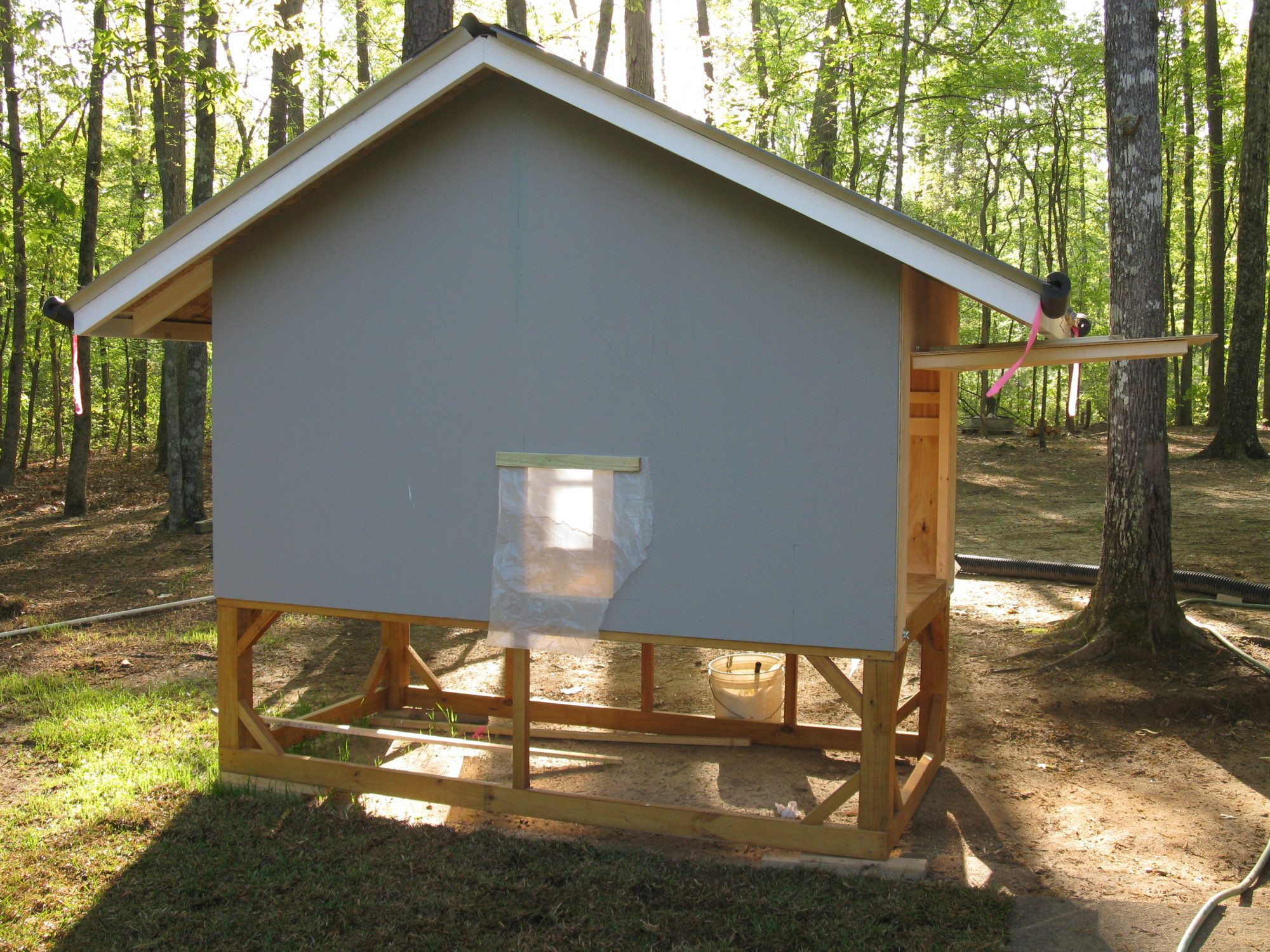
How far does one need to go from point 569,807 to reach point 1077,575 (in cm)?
681

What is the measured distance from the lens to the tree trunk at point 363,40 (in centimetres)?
1644

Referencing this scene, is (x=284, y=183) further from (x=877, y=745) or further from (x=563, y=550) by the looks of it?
(x=877, y=745)

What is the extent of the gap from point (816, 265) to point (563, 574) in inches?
76.4

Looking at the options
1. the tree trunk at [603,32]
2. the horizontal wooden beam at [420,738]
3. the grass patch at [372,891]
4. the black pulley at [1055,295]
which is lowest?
the grass patch at [372,891]

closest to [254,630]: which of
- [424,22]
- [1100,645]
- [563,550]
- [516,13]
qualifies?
[563,550]

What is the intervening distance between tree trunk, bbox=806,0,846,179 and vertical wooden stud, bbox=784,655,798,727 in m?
12.1

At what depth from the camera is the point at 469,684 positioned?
25.5 feet

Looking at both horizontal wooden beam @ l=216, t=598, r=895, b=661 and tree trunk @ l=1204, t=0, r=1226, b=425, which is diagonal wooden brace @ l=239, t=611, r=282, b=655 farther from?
tree trunk @ l=1204, t=0, r=1226, b=425

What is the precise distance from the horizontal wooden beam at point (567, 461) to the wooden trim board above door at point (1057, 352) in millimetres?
1466

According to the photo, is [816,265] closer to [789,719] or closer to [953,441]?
[953,441]

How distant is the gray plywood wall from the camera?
4.49m

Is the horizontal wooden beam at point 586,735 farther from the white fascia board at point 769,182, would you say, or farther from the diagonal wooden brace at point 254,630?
the white fascia board at point 769,182

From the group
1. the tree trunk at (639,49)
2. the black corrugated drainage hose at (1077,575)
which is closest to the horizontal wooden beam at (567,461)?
the black corrugated drainage hose at (1077,575)

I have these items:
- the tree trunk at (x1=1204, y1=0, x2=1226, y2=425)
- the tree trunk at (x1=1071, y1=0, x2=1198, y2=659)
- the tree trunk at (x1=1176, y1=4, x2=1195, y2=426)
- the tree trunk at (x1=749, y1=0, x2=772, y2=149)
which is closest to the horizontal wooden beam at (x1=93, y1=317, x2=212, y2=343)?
the tree trunk at (x1=1071, y1=0, x2=1198, y2=659)
